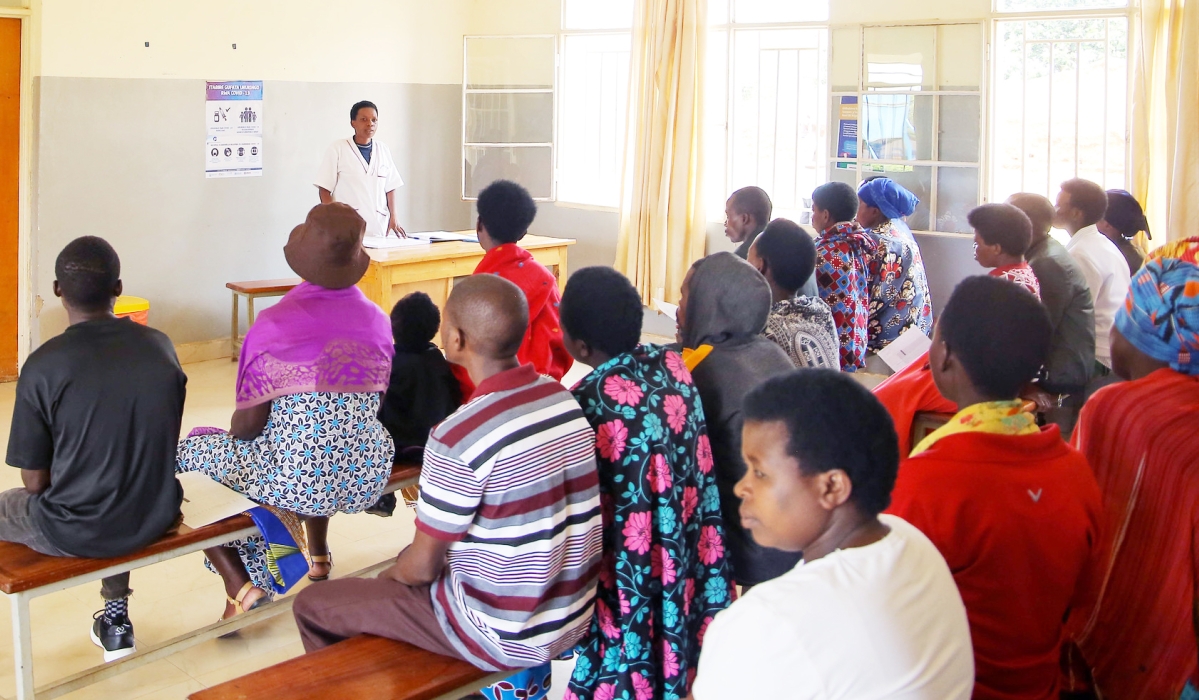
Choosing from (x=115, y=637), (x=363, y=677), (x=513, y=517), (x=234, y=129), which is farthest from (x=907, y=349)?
(x=234, y=129)

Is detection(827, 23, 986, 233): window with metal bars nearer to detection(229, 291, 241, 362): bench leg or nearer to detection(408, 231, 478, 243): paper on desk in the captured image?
detection(408, 231, 478, 243): paper on desk

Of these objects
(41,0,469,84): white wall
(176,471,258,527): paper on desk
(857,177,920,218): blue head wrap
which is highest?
(41,0,469,84): white wall

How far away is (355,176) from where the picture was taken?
679cm

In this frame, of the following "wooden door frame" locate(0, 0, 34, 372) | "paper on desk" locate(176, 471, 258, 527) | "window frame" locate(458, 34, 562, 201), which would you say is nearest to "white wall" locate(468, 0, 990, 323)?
"window frame" locate(458, 34, 562, 201)

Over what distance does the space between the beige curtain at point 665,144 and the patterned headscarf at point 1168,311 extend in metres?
5.16

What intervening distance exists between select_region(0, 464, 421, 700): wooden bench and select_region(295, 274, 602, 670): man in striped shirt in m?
0.63

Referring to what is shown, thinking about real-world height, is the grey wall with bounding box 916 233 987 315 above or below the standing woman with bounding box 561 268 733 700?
above

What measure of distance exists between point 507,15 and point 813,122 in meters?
2.45

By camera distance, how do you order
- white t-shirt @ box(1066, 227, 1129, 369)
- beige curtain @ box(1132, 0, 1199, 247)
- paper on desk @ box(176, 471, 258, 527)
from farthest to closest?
beige curtain @ box(1132, 0, 1199, 247) < white t-shirt @ box(1066, 227, 1129, 369) < paper on desk @ box(176, 471, 258, 527)

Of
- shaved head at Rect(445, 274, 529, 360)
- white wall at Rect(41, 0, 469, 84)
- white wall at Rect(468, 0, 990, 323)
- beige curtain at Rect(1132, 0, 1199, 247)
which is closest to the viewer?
shaved head at Rect(445, 274, 529, 360)

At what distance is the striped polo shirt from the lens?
6.76ft

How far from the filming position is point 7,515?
268cm

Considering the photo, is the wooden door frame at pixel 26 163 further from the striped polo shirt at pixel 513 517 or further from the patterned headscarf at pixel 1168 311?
the patterned headscarf at pixel 1168 311

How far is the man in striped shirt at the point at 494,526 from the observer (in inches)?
81.4
